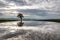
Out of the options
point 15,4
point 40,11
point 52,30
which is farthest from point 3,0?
point 52,30

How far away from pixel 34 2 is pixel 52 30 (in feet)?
11.0

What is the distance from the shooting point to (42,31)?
50.5ft

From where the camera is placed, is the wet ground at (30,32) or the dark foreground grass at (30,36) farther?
the wet ground at (30,32)

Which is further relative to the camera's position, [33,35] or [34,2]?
[34,2]

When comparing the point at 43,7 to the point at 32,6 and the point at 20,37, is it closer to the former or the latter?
the point at 32,6

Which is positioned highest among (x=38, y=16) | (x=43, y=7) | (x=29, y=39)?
(x=43, y=7)

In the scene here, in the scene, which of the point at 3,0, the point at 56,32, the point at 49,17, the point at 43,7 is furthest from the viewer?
the point at 49,17

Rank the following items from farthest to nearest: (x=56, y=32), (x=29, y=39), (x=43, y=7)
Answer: (x=43, y=7)
(x=56, y=32)
(x=29, y=39)

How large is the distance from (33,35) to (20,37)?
122 centimetres

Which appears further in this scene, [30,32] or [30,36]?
[30,32]

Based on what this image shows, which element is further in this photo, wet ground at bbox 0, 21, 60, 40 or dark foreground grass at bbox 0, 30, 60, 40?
wet ground at bbox 0, 21, 60, 40

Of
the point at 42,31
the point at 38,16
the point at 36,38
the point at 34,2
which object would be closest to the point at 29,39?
the point at 36,38

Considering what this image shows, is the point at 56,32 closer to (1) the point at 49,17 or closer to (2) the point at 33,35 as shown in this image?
(2) the point at 33,35

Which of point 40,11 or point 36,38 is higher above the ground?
point 40,11
